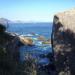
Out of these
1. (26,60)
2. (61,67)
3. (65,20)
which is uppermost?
(65,20)

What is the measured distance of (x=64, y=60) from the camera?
38.7ft

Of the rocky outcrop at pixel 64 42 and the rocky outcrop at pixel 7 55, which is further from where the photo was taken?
the rocky outcrop at pixel 64 42

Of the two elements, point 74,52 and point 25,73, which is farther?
point 74,52

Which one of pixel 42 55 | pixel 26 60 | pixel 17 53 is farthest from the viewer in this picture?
pixel 42 55

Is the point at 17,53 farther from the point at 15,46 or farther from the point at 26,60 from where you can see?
the point at 26,60

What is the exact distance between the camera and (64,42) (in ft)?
39.7

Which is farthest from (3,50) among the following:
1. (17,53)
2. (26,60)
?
(17,53)

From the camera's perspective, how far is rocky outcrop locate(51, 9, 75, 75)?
11.5 metres

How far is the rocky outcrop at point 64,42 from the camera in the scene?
11.5 m

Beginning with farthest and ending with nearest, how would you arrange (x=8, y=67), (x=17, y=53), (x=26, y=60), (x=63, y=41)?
(x=63, y=41) < (x=17, y=53) < (x=26, y=60) < (x=8, y=67)

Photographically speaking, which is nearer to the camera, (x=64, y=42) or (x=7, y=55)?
(x=7, y=55)

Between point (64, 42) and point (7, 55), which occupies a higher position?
point (64, 42)

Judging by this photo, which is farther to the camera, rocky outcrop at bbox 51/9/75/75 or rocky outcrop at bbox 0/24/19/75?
Answer: rocky outcrop at bbox 51/9/75/75

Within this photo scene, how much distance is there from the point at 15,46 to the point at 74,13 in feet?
10.00
